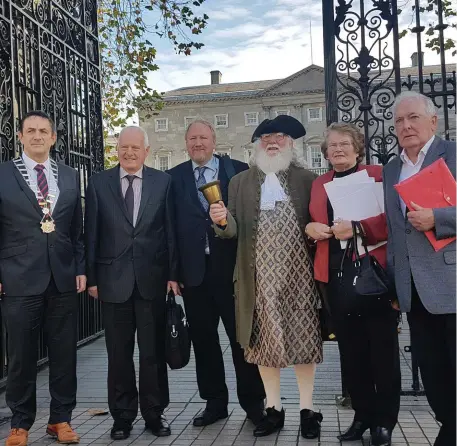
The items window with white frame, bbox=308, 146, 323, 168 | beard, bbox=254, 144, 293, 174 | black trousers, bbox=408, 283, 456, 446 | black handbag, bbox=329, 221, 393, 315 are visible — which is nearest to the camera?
black trousers, bbox=408, 283, 456, 446

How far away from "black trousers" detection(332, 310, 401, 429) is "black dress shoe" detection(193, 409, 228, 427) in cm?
114

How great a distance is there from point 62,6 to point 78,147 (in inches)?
73.8

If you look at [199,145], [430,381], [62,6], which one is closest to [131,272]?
[199,145]

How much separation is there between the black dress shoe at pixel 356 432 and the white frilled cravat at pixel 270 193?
163 cm

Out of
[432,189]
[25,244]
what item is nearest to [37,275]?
[25,244]

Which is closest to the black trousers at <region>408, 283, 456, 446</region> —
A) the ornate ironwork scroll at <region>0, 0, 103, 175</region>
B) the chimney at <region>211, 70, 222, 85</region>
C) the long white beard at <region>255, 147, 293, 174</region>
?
the long white beard at <region>255, 147, 293, 174</region>

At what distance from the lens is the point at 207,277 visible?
4.56 m

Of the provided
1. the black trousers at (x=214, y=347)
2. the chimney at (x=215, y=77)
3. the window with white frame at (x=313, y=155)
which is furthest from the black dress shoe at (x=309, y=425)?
the chimney at (x=215, y=77)

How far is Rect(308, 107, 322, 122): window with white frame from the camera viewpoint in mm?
48656

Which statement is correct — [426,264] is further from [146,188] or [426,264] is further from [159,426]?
[159,426]

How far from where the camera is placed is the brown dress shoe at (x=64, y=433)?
4.16 metres

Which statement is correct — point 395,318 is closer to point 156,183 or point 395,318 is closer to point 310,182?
point 310,182

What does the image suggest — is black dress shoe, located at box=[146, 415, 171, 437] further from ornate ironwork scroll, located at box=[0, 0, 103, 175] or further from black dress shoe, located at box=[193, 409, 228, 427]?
ornate ironwork scroll, located at box=[0, 0, 103, 175]

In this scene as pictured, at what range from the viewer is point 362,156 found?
4086 mm
